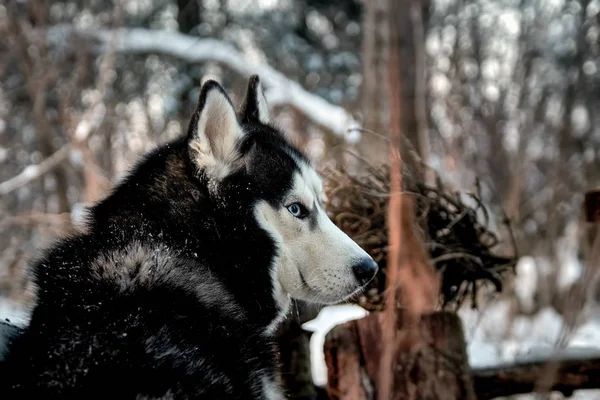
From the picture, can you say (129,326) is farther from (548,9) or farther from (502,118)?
(548,9)

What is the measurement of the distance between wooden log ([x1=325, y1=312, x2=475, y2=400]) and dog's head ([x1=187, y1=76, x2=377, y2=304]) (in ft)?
1.27

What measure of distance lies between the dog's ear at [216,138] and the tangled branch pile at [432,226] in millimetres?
701

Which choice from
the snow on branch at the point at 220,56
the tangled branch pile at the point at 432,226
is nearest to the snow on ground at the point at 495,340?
the tangled branch pile at the point at 432,226

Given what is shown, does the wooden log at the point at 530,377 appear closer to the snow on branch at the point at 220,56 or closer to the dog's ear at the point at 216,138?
the dog's ear at the point at 216,138

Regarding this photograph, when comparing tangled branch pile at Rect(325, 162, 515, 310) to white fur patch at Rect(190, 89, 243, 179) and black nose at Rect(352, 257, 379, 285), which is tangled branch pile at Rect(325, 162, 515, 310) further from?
white fur patch at Rect(190, 89, 243, 179)

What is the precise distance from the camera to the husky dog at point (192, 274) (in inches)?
69.4

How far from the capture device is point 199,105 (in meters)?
2.30

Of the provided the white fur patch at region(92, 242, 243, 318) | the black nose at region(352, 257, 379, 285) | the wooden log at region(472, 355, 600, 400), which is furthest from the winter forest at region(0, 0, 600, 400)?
the white fur patch at region(92, 242, 243, 318)

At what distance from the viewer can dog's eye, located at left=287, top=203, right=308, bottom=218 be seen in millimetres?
2467

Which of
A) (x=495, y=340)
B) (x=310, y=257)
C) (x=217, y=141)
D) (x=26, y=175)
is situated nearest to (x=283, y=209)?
(x=310, y=257)

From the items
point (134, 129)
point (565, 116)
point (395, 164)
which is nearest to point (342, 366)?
point (395, 164)

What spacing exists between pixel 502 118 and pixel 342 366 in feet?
32.2

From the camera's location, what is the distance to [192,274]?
2211mm

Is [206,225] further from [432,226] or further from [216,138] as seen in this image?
[432,226]
